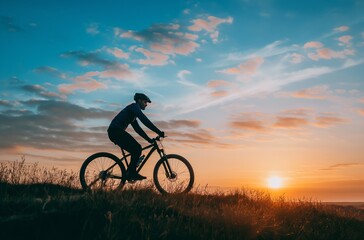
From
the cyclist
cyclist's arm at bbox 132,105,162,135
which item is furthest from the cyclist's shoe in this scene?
cyclist's arm at bbox 132,105,162,135

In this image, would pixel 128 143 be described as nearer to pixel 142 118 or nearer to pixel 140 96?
pixel 142 118

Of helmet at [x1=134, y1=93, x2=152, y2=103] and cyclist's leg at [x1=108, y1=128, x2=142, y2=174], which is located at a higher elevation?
helmet at [x1=134, y1=93, x2=152, y2=103]

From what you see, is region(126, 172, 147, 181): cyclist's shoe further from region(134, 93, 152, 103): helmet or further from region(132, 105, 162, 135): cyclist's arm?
region(134, 93, 152, 103): helmet

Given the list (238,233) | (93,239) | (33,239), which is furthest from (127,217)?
(238,233)

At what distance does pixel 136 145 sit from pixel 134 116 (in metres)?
0.89

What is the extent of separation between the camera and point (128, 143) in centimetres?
1074

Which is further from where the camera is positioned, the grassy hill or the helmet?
the helmet

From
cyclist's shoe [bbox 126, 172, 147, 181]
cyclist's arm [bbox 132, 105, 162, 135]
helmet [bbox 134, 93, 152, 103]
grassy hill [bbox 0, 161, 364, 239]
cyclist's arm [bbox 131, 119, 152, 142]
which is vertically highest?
helmet [bbox 134, 93, 152, 103]

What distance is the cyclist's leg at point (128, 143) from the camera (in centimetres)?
1070

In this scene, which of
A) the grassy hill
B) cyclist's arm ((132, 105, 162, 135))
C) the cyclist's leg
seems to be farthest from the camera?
the cyclist's leg

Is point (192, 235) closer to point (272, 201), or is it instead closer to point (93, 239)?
point (93, 239)

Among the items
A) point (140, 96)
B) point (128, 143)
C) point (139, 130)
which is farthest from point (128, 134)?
point (140, 96)

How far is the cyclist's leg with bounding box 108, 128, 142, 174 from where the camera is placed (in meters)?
10.7

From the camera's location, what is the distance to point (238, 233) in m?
7.76
